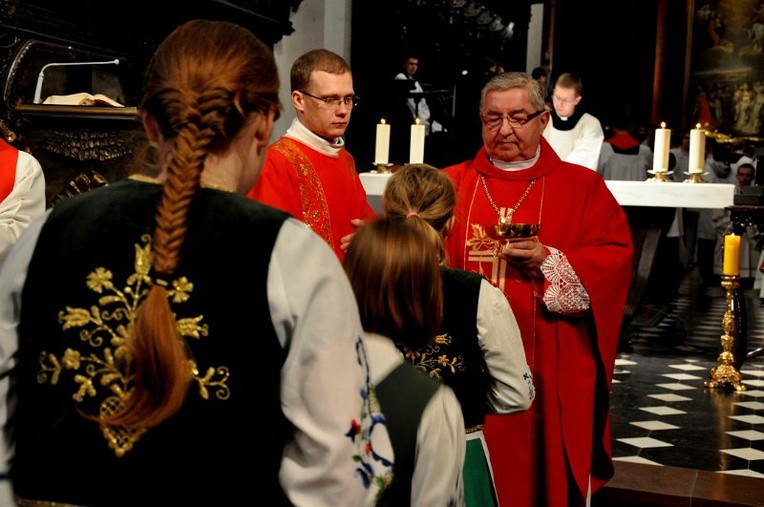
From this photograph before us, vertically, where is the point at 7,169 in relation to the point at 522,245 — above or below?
above

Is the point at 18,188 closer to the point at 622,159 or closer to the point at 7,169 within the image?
the point at 7,169

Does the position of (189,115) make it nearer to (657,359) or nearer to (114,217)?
(114,217)

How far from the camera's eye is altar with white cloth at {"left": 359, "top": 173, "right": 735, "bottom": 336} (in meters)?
7.08

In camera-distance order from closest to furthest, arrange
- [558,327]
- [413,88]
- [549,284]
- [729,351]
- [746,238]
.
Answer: [549,284] → [558,327] → [729,351] → [413,88] → [746,238]

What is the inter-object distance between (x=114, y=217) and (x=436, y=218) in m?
1.19

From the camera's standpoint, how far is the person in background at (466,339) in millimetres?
2635

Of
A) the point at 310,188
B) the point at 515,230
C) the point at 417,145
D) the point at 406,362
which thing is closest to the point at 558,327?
the point at 515,230

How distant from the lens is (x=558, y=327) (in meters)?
3.59

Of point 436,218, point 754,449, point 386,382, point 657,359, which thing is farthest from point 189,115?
point 657,359

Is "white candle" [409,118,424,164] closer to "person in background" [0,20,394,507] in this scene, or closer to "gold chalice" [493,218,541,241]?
"gold chalice" [493,218,541,241]

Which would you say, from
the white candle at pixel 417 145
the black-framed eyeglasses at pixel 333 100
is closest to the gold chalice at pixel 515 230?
the black-framed eyeglasses at pixel 333 100

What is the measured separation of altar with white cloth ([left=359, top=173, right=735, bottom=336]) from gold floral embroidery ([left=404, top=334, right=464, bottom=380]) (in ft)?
7.14

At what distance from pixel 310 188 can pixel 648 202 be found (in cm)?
397

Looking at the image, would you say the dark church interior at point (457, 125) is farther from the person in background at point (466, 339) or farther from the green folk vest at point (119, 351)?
the person in background at point (466, 339)
